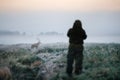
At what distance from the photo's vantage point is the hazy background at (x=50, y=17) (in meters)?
3.96

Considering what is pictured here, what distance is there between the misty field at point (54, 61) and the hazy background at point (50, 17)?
15cm

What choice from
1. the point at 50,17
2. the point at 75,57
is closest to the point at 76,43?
the point at 75,57

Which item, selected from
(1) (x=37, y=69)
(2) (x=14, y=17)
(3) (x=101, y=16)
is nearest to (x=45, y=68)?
(1) (x=37, y=69)

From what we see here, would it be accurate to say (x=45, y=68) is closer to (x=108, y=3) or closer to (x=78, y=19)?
(x=78, y=19)

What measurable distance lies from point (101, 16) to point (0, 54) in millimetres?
1817

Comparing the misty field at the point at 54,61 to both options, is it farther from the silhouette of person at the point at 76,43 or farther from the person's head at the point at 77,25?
the person's head at the point at 77,25

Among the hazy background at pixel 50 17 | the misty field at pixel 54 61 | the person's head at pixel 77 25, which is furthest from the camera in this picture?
the hazy background at pixel 50 17

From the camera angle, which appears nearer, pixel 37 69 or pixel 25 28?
pixel 37 69

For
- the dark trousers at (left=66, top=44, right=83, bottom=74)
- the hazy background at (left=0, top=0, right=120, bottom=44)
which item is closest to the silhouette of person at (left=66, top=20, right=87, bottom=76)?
the dark trousers at (left=66, top=44, right=83, bottom=74)

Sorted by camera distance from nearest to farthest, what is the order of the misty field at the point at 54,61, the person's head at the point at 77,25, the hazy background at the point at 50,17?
the misty field at the point at 54,61 < the person's head at the point at 77,25 < the hazy background at the point at 50,17

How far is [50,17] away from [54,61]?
756 millimetres

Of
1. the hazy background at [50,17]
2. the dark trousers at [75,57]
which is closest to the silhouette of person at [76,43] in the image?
the dark trousers at [75,57]

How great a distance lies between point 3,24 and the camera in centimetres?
399

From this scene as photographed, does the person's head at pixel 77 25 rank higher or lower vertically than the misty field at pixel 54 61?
higher
